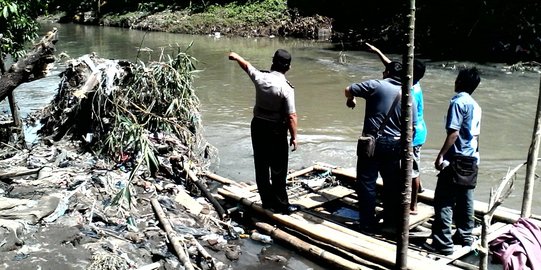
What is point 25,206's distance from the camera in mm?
5223

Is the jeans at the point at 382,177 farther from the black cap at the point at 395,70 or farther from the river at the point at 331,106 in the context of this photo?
the river at the point at 331,106

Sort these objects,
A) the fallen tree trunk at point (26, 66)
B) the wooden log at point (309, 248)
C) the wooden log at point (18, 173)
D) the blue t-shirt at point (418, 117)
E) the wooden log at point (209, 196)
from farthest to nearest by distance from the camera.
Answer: the wooden log at point (18, 173) < the wooden log at point (209, 196) < the fallen tree trunk at point (26, 66) < the blue t-shirt at point (418, 117) < the wooden log at point (309, 248)

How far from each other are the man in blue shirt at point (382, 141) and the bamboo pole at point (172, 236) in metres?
1.68

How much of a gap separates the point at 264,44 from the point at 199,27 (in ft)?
23.0

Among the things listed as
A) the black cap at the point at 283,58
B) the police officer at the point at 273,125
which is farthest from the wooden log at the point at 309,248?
the black cap at the point at 283,58

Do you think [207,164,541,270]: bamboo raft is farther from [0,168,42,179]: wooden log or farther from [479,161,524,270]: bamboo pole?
[0,168,42,179]: wooden log

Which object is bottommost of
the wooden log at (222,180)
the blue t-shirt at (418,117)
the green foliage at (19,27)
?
the wooden log at (222,180)

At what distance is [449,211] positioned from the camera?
464 cm

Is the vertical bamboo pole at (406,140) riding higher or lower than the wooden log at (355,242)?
higher

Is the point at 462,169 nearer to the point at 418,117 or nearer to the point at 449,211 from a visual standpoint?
the point at 449,211

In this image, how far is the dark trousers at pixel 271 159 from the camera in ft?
17.4

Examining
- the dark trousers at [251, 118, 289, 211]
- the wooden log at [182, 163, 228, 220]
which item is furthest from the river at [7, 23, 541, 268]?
the dark trousers at [251, 118, 289, 211]

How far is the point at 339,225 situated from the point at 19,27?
18.9 feet

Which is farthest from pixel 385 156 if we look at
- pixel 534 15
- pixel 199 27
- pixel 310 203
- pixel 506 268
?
pixel 199 27
